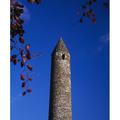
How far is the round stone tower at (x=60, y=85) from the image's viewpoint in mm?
20219

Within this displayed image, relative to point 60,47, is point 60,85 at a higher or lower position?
lower

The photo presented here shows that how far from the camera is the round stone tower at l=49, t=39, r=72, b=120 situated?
20.2 m

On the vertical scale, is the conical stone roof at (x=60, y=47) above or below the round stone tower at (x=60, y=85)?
above

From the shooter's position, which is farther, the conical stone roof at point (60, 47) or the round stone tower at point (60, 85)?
the conical stone roof at point (60, 47)

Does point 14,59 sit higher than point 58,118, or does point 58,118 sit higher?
point 14,59

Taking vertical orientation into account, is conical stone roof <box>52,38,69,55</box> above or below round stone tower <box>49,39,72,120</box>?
above

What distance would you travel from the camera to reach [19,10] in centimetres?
557

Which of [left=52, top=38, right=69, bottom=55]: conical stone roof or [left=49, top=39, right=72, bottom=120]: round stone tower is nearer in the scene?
[left=49, top=39, right=72, bottom=120]: round stone tower

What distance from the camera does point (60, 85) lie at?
67.2ft

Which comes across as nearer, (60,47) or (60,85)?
(60,85)
